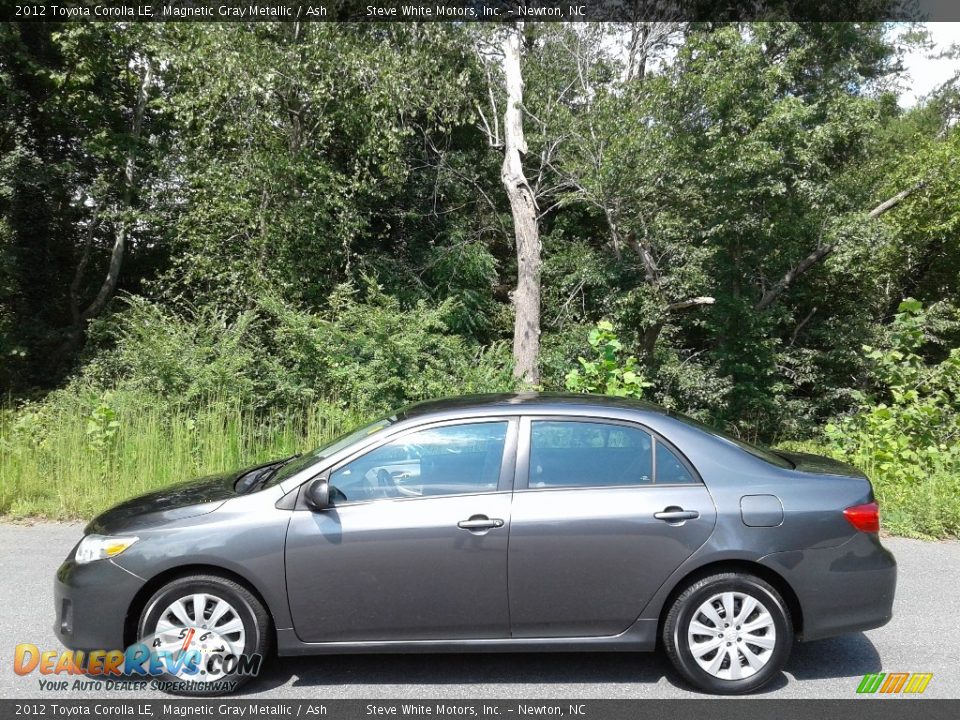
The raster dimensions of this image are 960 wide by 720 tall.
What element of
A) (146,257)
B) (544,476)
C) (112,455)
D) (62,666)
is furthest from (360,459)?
(146,257)

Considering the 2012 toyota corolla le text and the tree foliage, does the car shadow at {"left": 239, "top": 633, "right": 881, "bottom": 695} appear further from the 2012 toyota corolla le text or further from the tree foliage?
the tree foliage

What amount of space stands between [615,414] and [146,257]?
16.5 m

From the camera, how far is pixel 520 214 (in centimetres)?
1647

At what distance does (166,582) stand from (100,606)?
13.7 inches

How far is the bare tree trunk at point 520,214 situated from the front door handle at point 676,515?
39.1 ft

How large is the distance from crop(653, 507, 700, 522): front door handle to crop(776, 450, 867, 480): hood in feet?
2.65

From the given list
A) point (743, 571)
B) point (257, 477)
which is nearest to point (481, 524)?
point (743, 571)

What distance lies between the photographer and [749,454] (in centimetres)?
439

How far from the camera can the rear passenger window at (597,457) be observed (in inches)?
166

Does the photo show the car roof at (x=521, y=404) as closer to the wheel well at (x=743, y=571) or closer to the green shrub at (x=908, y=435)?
the wheel well at (x=743, y=571)

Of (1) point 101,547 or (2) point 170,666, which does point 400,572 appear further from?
(1) point 101,547

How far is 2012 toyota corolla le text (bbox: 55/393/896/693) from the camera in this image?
402cm

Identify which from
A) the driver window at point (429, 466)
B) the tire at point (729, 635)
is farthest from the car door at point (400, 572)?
the tire at point (729, 635)

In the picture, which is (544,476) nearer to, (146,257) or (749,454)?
(749,454)
